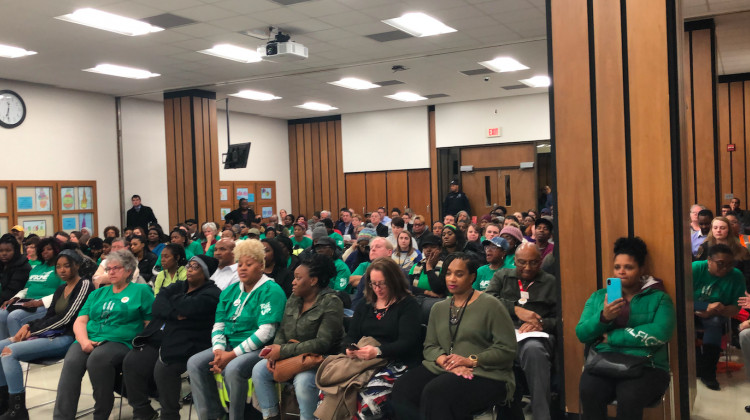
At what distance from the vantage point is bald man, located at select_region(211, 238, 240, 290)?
5332mm

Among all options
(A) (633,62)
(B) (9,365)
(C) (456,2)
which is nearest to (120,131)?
(C) (456,2)

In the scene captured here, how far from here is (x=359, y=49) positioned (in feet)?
33.4

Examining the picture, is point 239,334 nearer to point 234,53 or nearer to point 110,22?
point 110,22

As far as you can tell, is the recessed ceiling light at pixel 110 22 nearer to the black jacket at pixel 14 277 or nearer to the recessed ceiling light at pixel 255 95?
the black jacket at pixel 14 277

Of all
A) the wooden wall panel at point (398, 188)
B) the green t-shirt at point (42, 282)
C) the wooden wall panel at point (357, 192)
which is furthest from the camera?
the wooden wall panel at point (357, 192)

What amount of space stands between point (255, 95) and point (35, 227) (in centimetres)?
533

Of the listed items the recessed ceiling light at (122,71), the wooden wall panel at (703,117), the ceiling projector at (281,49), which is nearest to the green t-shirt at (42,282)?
the ceiling projector at (281,49)

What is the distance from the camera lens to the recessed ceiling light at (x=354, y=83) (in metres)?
12.9

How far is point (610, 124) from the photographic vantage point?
149 inches

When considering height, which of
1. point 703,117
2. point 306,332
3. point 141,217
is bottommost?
point 306,332

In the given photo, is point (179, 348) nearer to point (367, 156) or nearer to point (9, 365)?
point (9, 365)

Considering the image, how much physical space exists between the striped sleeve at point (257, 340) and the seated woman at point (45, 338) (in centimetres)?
169

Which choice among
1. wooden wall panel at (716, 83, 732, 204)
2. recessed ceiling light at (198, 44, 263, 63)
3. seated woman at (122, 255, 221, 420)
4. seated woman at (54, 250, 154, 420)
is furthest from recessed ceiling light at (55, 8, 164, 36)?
wooden wall panel at (716, 83, 732, 204)

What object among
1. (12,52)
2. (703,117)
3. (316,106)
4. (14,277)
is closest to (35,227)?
(12,52)
